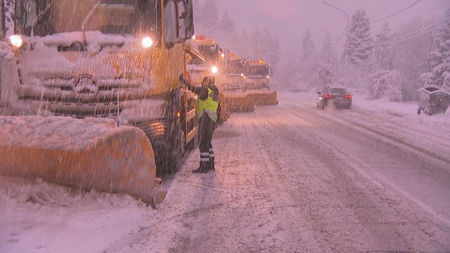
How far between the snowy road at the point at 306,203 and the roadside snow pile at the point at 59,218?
25 centimetres

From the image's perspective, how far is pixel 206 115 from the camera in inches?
265

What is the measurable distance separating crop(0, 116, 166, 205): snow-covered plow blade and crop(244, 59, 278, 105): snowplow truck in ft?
59.0

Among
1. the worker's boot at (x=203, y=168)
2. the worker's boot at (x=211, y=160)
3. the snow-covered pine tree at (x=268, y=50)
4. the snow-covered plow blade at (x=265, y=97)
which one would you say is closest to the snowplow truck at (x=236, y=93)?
the snow-covered plow blade at (x=265, y=97)

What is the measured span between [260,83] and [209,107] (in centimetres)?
1661

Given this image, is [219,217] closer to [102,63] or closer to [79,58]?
[102,63]

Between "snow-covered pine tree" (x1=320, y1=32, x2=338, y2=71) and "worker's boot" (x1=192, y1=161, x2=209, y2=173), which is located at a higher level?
"snow-covered pine tree" (x1=320, y1=32, x2=338, y2=71)

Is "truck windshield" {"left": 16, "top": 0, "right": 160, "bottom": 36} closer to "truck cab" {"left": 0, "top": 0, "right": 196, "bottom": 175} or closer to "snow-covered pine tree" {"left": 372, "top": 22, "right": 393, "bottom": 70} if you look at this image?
"truck cab" {"left": 0, "top": 0, "right": 196, "bottom": 175}

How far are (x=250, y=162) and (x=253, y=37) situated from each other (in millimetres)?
96253

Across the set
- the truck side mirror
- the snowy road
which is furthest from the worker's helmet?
the snowy road

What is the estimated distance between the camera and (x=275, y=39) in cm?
12244

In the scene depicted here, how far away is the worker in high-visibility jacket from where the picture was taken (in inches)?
262

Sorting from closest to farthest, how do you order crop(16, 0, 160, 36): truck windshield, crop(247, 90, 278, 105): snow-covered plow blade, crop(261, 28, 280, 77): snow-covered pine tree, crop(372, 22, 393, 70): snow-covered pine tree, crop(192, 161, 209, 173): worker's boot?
crop(16, 0, 160, 36): truck windshield
crop(192, 161, 209, 173): worker's boot
crop(247, 90, 278, 105): snow-covered plow blade
crop(372, 22, 393, 70): snow-covered pine tree
crop(261, 28, 280, 77): snow-covered pine tree

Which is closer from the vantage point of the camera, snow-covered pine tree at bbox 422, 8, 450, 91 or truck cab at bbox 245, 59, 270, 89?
truck cab at bbox 245, 59, 270, 89

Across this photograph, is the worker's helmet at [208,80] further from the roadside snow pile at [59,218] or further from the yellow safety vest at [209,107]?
the roadside snow pile at [59,218]
